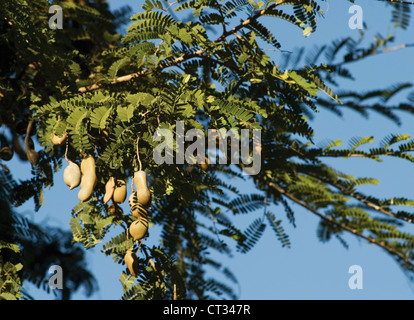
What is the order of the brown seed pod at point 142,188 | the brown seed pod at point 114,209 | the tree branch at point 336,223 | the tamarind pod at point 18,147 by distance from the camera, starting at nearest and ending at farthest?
the brown seed pod at point 142,188 → the brown seed pod at point 114,209 → the tree branch at point 336,223 → the tamarind pod at point 18,147

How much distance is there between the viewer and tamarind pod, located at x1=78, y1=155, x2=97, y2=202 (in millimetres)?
1514

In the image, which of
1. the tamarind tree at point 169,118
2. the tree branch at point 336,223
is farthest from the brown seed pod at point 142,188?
the tree branch at point 336,223

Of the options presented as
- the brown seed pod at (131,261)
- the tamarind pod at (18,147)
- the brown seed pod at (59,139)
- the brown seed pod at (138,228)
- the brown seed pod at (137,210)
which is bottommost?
the brown seed pod at (131,261)

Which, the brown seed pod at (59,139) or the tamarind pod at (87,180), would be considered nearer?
the tamarind pod at (87,180)

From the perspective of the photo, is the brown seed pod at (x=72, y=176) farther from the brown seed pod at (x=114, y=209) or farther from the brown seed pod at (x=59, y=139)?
the brown seed pod at (x=114, y=209)

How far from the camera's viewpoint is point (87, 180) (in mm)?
1531

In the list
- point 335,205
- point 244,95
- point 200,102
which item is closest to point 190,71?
point 244,95

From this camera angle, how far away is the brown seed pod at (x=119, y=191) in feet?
5.24

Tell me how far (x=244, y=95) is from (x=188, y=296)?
1.11m

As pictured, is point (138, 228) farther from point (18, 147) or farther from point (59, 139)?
point (18, 147)

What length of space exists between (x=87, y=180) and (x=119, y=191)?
0.34ft

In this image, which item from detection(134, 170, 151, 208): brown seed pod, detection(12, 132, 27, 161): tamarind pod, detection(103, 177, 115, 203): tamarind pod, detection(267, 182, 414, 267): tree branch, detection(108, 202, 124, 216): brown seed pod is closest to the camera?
detection(134, 170, 151, 208): brown seed pod

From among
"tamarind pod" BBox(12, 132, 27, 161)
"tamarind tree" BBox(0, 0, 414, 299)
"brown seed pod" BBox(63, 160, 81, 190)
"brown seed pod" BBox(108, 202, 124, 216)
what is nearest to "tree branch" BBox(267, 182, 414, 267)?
"tamarind tree" BBox(0, 0, 414, 299)

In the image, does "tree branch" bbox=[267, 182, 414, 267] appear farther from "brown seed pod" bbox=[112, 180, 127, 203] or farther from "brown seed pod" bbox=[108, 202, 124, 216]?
"brown seed pod" bbox=[112, 180, 127, 203]
